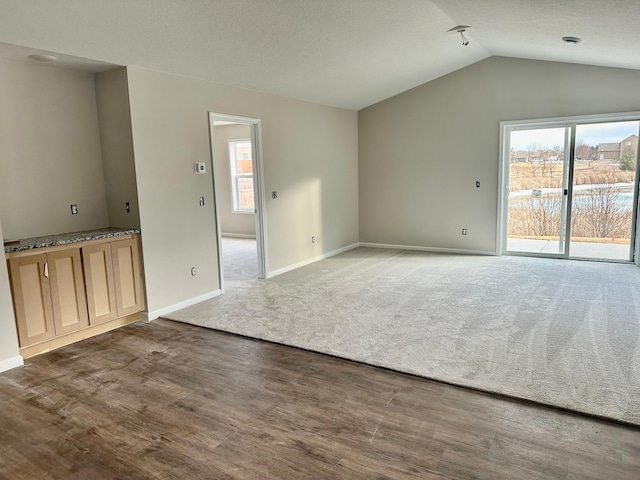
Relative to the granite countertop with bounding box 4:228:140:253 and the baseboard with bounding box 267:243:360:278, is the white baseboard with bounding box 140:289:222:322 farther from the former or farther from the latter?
the baseboard with bounding box 267:243:360:278

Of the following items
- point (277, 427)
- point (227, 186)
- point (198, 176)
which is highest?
point (198, 176)

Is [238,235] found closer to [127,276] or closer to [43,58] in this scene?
[127,276]

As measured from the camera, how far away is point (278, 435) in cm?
231

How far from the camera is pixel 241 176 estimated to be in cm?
912

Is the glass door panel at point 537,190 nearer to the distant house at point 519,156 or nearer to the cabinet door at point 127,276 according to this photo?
the distant house at point 519,156

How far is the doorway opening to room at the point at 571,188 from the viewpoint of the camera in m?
5.84

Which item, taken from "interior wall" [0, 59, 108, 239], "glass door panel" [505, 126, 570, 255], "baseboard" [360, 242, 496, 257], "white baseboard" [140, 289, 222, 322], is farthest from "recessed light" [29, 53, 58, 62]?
"glass door panel" [505, 126, 570, 255]

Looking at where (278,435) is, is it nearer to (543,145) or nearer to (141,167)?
(141,167)

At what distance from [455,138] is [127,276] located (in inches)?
205

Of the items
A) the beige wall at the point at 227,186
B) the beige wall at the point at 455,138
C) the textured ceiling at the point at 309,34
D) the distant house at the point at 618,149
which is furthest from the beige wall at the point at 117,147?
the distant house at the point at 618,149

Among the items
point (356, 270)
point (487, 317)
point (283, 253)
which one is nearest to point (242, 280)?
point (283, 253)

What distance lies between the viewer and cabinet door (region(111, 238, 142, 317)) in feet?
13.0

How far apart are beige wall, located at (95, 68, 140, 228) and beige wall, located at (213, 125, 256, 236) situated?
15.4 ft

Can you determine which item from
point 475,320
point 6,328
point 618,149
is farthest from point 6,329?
point 618,149
